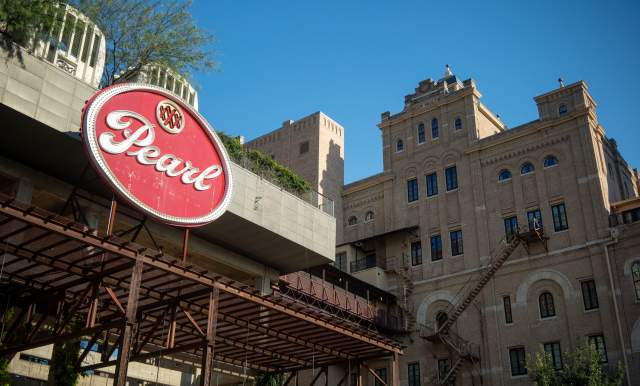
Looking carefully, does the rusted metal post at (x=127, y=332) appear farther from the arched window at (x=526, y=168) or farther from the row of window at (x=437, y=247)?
the arched window at (x=526, y=168)

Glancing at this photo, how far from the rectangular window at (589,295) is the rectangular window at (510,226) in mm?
6097

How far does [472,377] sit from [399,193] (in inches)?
638

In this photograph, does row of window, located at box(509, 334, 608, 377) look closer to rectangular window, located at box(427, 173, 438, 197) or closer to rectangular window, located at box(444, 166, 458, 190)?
rectangular window, located at box(444, 166, 458, 190)

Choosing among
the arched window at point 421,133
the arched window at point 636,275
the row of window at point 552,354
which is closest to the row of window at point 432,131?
the arched window at point 421,133

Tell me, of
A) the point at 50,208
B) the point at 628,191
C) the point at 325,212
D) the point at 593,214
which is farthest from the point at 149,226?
the point at 628,191

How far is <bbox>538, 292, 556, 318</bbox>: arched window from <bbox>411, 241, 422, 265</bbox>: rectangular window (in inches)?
393

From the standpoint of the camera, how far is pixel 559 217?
4662cm

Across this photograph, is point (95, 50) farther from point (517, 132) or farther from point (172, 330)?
point (517, 132)

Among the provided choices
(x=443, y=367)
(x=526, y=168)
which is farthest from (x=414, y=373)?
(x=526, y=168)

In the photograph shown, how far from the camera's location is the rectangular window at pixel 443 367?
4627cm

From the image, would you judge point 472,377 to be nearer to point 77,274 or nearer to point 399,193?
point 399,193

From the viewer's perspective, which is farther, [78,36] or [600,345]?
[600,345]

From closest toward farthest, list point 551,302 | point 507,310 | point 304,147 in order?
point 551,302, point 507,310, point 304,147

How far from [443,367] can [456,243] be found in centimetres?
916
